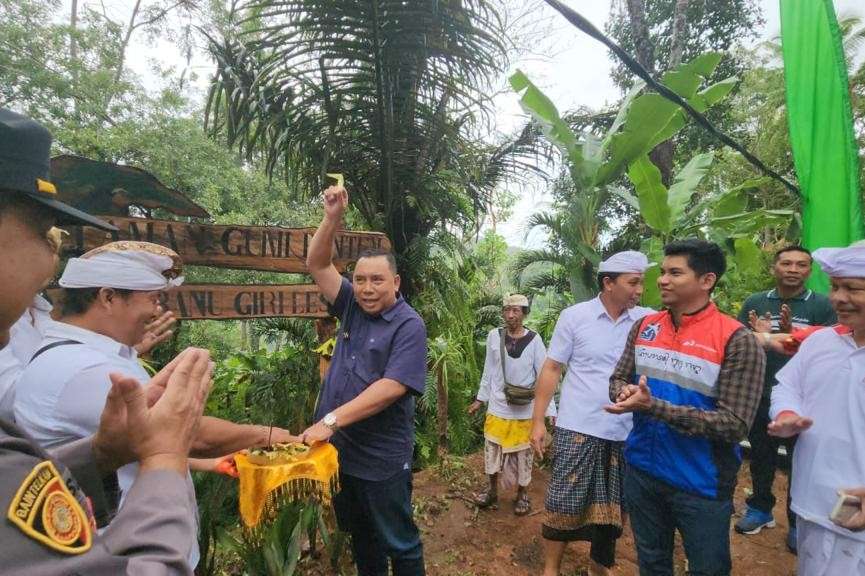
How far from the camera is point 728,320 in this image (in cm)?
194

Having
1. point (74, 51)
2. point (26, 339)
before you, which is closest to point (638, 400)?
point (26, 339)

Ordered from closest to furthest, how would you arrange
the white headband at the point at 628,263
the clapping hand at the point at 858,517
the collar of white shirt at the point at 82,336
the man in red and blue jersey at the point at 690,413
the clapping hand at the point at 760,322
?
the collar of white shirt at the point at 82,336 → the clapping hand at the point at 858,517 → the man in red and blue jersey at the point at 690,413 → the white headband at the point at 628,263 → the clapping hand at the point at 760,322

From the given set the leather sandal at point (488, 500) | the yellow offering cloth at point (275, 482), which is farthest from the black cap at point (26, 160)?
the leather sandal at point (488, 500)

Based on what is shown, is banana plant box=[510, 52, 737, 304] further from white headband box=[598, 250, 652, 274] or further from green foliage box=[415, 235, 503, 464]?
white headband box=[598, 250, 652, 274]

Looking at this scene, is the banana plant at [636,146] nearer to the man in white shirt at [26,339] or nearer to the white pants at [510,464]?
the white pants at [510,464]

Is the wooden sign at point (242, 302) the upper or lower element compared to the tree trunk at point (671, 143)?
lower

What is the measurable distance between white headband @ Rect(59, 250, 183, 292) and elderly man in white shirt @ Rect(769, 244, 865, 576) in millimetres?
2245

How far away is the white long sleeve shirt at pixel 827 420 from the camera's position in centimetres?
159

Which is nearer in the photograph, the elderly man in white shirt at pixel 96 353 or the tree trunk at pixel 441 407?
the elderly man in white shirt at pixel 96 353

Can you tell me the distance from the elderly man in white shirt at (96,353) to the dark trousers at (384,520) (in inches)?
20.1

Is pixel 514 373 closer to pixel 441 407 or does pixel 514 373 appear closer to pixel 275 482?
pixel 441 407

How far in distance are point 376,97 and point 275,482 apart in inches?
109

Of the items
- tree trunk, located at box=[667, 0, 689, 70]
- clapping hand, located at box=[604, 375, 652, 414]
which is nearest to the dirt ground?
clapping hand, located at box=[604, 375, 652, 414]

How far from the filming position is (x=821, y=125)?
383cm
